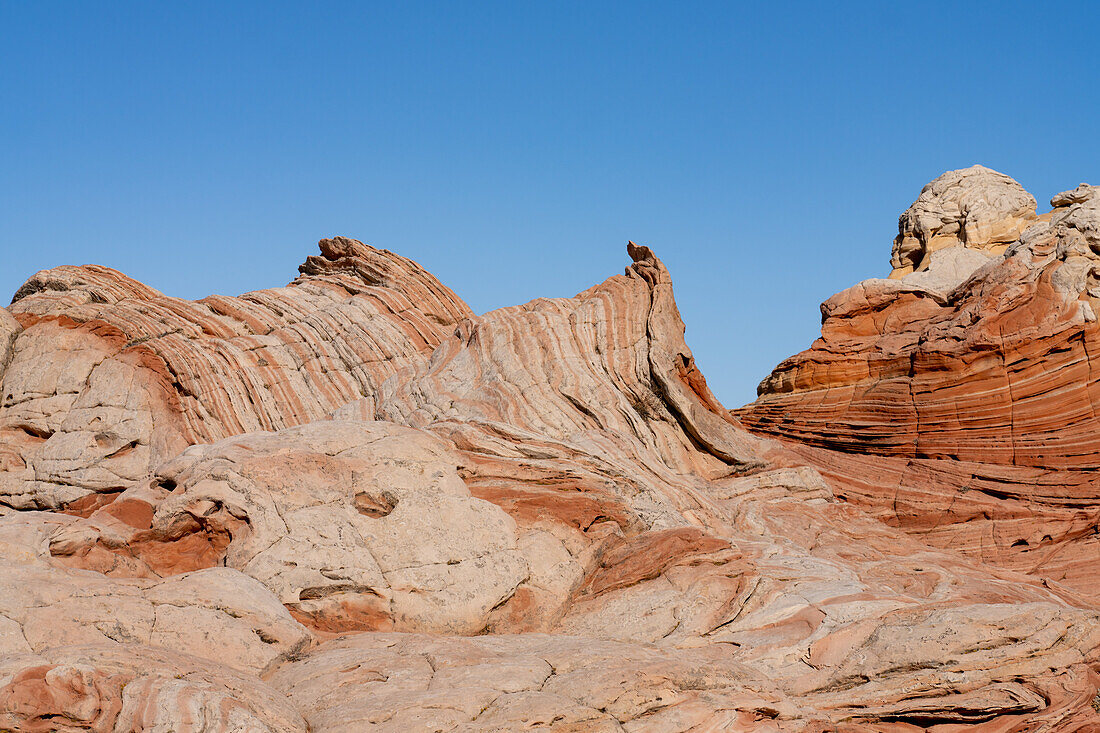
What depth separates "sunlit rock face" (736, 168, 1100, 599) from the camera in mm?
19859

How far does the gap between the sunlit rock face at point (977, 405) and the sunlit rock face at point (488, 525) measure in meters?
0.10

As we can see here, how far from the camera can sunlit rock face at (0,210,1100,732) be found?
10930 millimetres

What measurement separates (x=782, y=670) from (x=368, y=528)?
590cm

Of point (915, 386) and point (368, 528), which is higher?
point (915, 386)

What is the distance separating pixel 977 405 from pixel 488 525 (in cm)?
1140

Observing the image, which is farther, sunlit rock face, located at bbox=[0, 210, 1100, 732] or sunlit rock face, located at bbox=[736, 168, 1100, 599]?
sunlit rock face, located at bbox=[736, 168, 1100, 599]

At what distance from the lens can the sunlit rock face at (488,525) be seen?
1093 centimetres

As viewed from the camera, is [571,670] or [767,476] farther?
[767,476]

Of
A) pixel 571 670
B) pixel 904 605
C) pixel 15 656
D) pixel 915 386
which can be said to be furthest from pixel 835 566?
pixel 15 656

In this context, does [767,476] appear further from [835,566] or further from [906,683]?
[906,683]

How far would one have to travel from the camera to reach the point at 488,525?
1558 cm

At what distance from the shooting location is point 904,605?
13.8 metres

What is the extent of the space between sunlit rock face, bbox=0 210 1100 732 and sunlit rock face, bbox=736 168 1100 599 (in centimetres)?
10

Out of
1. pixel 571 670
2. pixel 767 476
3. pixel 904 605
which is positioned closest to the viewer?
pixel 571 670
